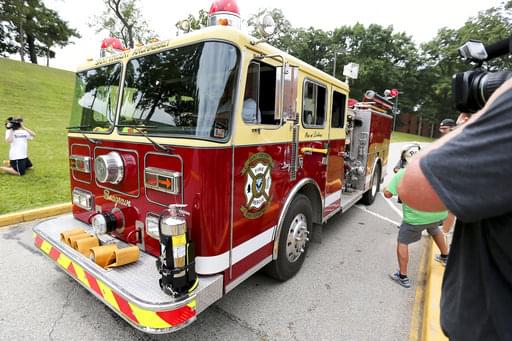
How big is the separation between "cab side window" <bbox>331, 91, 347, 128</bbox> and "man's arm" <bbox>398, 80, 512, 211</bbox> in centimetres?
343

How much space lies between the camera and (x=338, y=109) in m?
4.40

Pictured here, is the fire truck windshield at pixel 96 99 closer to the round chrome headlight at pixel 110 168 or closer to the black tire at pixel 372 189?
the round chrome headlight at pixel 110 168

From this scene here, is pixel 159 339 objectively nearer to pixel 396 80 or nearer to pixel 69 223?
pixel 69 223

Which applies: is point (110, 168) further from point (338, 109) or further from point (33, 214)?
point (33, 214)

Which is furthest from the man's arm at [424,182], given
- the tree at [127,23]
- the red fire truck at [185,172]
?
the tree at [127,23]

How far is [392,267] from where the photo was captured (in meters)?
3.89

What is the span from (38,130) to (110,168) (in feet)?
39.1

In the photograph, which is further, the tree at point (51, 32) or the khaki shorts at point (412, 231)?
the tree at point (51, 32)

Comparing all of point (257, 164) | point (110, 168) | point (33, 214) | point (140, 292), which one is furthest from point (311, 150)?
point (33, 214)

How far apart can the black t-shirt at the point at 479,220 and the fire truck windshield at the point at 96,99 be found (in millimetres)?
2888

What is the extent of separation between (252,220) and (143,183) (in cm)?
99

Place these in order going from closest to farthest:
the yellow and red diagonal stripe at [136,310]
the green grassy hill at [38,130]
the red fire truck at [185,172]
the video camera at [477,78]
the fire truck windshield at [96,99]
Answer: the video camera at [477,78] < the yellow and red diagonal stripe at [136,310] < the red fire truck at [185,172] < the fire truck windshield at [96,99] < the green grassy hill at [38,130]

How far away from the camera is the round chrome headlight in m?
2.65

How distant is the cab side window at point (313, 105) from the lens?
134 inches
